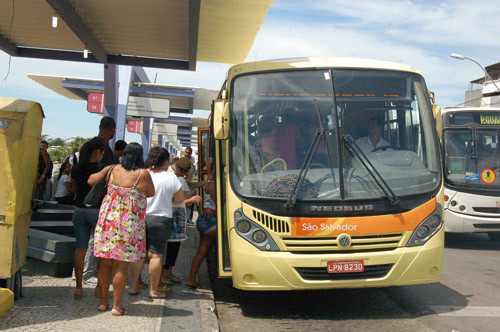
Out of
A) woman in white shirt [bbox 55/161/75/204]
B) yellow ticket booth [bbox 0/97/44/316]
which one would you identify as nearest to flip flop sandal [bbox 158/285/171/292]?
yellow ticket booth [bbox 0/97/44/316]

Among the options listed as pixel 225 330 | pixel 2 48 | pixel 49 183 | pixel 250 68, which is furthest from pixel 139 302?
pixel 49 183

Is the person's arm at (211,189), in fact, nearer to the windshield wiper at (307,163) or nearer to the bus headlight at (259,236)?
the bus headlight at (259,236)

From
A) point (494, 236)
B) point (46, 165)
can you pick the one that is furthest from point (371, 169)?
point (46, 165)

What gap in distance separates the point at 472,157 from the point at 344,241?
23.2 ft

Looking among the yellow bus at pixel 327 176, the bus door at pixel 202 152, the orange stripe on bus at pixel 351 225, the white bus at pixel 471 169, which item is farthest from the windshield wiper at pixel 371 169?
the bus door at pixel 202 152

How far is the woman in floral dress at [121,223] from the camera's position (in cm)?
544

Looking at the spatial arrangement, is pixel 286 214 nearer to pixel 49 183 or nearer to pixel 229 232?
pixel 229 232

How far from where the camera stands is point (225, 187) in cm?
666

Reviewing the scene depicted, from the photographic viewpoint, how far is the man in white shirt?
630 centimetres

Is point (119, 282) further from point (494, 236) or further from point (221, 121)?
point (494, 236)

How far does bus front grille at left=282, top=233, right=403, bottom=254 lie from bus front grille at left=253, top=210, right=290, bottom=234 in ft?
0.31

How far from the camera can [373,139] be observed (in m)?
6.42

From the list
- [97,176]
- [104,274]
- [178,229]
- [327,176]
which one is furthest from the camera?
[178,229]

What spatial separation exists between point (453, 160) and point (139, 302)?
815cm
